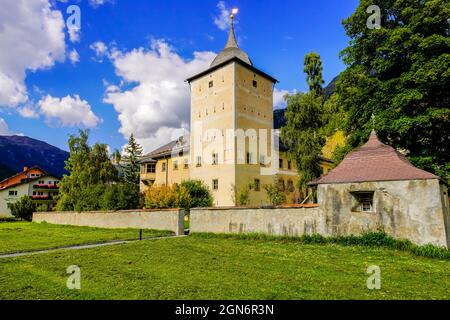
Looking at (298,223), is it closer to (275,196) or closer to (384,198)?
(384,198)

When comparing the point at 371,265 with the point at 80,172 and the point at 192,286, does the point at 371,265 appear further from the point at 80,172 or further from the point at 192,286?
the point at 80,172

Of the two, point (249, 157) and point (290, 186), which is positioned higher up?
point (249, 157)

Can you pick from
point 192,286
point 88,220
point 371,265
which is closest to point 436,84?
point 371,265

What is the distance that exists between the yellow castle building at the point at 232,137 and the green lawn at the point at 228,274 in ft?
70.3

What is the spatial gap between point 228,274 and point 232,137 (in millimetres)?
27071

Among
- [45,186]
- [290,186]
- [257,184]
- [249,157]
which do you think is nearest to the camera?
[249,157]

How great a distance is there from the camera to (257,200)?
3706 centimetres

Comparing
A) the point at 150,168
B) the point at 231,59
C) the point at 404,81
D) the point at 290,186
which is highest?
the point at 231,59

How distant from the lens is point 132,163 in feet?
176

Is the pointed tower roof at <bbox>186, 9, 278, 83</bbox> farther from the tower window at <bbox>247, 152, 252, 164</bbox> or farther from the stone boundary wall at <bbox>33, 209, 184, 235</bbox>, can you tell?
the stone boundary wall at <bbox>33, 209, 184, 235</bbox>

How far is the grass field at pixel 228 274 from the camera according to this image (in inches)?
287

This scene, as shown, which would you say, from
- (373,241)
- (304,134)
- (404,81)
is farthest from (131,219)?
(404,81)

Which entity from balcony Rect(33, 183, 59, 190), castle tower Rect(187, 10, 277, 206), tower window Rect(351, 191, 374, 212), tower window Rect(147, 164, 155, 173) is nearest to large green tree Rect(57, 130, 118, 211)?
tower window Rect(147, 164, 155, 173)

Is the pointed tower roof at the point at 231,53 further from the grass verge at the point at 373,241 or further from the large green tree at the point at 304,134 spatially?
the grass verge at the point at 373,241
